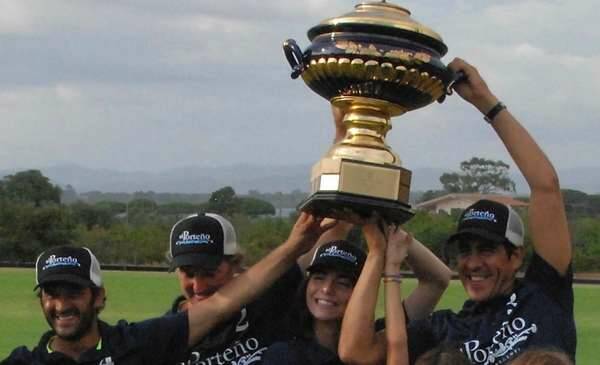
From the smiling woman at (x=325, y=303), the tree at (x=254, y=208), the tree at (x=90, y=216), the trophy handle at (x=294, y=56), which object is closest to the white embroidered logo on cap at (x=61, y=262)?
the smiling woman at (x=325, y=303)

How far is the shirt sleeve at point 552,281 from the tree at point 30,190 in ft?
113

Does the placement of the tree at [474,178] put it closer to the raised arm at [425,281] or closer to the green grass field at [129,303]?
the green grass field at [129,303]

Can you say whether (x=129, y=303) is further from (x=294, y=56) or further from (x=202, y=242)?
(x=294, y=56)

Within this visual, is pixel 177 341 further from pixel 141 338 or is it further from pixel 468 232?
pixel 468 232

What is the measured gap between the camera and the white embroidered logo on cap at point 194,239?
3846mm

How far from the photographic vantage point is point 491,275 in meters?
3.58

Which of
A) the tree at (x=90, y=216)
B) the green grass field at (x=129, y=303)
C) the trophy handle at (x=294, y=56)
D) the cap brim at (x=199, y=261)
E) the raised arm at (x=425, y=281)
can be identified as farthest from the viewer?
the tree at (x=90, y=216)

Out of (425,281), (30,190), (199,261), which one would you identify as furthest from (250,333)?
(30,190)

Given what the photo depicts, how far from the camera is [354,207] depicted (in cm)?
337

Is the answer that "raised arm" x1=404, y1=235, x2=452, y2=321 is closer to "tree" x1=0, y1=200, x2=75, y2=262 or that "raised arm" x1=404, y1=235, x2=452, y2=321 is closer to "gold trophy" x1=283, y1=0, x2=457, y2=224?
"gold trophy" x1=283, y1=0, x2=457, y2=224

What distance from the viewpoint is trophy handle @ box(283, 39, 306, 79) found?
342cm

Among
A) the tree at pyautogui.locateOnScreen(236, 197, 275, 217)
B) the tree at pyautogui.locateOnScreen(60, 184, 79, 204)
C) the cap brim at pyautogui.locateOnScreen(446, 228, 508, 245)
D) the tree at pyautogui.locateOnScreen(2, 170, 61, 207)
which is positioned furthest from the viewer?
the tree at pyautogui.locateOnScreen(60, 184, 79, 204)

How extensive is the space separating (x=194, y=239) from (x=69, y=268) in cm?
45

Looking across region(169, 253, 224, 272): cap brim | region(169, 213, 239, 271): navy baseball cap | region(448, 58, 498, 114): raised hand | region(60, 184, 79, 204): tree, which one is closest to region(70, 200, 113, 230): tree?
region(60, 184, 79, 204): tree
